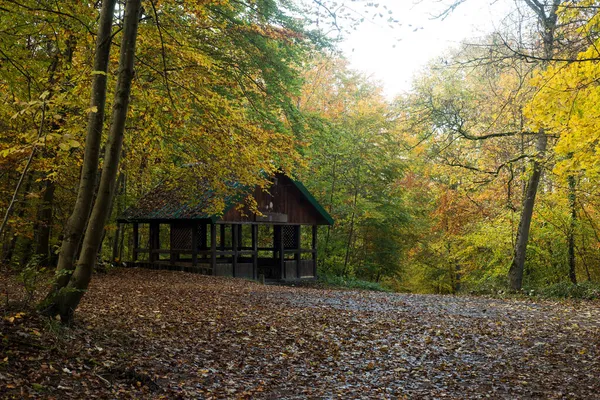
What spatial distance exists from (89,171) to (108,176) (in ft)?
0.77

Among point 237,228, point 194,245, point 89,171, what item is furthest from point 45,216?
point 89,171

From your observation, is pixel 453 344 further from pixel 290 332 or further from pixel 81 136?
pixel 81 136

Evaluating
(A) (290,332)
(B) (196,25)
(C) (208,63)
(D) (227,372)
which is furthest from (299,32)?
(D) (227,372)

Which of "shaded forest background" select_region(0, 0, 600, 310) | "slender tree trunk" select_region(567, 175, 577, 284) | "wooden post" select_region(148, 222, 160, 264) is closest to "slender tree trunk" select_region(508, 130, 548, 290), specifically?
"shaded forest background" select_region(0, 0, 600, 310)

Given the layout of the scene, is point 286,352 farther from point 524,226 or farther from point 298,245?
point 298,245

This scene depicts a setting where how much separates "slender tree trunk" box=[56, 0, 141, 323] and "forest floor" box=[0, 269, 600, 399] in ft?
1.52

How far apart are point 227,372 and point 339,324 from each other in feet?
11.4

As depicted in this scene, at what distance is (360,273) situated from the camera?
95.0 feet

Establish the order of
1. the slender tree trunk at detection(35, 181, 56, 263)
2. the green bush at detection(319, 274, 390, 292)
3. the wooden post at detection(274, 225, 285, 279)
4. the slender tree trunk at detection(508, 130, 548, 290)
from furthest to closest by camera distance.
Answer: the green bush at detection(319, 274, 390, 292) → the wooden post at detection(274, 225, 285, 279) → the slender tree trunk at detection(508, 130, 548, 290) → the slender tree trunk at detection(35, 181, 56, 263)

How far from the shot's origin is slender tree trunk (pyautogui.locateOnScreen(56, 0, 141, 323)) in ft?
20.6

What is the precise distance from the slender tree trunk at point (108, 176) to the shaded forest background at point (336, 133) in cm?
34

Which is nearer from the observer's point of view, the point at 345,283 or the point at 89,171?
the point at 89,171

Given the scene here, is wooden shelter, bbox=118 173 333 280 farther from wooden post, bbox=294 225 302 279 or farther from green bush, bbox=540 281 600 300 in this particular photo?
green bush, bbox=540 281 600 300

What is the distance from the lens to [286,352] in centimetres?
736
